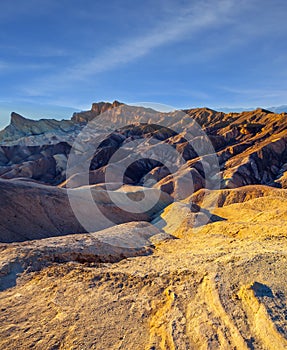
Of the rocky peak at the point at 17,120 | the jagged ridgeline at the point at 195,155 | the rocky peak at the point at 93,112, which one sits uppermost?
the rocky peak at the point at 93,112

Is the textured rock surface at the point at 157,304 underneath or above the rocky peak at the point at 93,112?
underneath

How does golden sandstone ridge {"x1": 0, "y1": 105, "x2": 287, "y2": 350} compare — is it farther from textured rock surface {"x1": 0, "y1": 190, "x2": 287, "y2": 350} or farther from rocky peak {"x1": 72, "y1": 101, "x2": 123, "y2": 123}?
rocky peak {"x1": 72, "y1": 101, "x2": 123, "y2": 123}

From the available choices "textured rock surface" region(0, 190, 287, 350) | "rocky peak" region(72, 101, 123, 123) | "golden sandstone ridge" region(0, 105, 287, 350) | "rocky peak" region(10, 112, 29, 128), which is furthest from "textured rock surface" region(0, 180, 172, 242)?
"rocky peak" region(72, 101, 123, 123)

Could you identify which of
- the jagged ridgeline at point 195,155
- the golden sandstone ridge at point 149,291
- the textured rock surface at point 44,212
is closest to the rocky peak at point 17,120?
the jagged ridgeline at point 195,155

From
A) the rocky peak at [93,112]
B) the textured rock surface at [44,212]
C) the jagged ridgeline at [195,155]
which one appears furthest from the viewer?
the rocky peak at [93,112]

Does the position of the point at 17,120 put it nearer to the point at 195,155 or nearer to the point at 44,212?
the point at 195,155

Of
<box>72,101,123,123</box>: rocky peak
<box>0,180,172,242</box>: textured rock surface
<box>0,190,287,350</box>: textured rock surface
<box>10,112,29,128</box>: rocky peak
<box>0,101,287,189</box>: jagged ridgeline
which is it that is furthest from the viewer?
<box>72,101,123,123</box>: rocky peak

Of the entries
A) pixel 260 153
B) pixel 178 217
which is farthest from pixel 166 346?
pixel 260 153

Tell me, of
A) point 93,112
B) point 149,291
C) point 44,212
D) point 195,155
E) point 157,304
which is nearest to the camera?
point 157,304

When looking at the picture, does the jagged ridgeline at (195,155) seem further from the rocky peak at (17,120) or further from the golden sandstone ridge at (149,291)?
the golden sandstone ridge at (149,291)

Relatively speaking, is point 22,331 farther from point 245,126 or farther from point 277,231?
point 245,126

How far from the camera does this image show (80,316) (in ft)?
→ 21.4

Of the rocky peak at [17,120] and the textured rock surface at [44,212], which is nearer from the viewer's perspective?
the textured rock surface at [44,212]

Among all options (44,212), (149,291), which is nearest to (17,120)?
(44,212)
